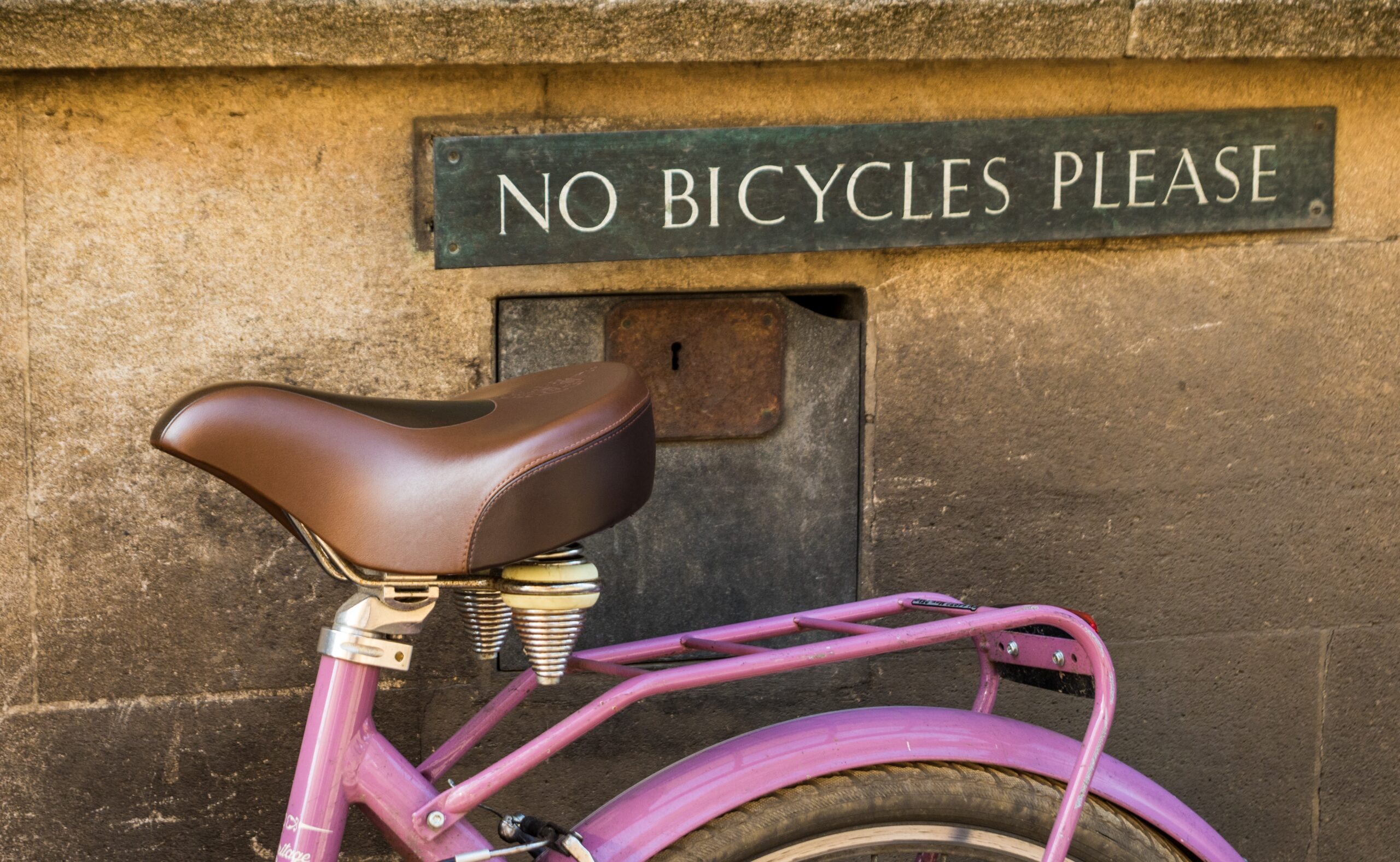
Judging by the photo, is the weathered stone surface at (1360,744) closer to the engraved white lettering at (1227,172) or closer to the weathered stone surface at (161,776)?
the engraved white lettering at (1227,172)

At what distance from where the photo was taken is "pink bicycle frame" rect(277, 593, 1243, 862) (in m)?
1.80

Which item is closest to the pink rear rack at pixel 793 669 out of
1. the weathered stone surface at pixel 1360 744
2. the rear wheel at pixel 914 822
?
the rear wheel at pixel 914 822

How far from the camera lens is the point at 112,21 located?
2.45 meters

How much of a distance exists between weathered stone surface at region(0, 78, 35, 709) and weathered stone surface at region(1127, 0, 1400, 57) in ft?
7.65

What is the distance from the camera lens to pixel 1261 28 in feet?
9.24

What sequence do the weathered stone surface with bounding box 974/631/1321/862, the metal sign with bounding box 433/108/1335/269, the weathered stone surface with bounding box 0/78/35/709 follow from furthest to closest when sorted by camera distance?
the weathered stone surface with bounding box 974/631/1321/862
the metal sign with bounding box 433/108/1335/269
the weathered stone surface with bounding box 0/78/35/709

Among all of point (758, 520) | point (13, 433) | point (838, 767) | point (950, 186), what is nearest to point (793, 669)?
point (838, 767)

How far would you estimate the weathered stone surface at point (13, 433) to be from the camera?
2568 millimetres

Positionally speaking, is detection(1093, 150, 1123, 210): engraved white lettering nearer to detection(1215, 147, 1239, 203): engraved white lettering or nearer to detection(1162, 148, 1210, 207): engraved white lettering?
detection(1162, 148, 1210, 207): engraved white lettering

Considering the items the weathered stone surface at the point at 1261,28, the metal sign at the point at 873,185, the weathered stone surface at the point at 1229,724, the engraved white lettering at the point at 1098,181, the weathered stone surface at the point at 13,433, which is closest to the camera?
the weathered stone surface at the point at 13,433

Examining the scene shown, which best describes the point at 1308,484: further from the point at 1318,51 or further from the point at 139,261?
the point at 139,261

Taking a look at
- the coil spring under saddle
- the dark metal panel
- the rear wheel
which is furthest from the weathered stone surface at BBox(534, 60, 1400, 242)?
the rear wheel

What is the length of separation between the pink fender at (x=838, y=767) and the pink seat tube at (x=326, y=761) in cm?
31

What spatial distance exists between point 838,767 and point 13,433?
6.01 feet
